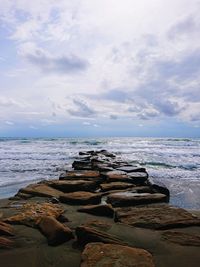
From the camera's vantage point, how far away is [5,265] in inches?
82.7

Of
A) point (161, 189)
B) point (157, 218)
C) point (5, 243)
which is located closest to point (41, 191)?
point (161, 189)

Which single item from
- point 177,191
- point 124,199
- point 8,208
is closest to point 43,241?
point 8,208

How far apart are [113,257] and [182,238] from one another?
2.82 feet

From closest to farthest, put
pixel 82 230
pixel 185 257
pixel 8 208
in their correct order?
pixel 185 257
pixel 82 230
pixel 8 208

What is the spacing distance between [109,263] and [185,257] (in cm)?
63

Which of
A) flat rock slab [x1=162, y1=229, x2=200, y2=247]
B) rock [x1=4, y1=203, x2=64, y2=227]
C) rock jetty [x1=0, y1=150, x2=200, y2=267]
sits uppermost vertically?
rock [x1=4, y1=203, x2=64, y2=227]

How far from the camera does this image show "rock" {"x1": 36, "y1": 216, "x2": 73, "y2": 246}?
8.15 ft

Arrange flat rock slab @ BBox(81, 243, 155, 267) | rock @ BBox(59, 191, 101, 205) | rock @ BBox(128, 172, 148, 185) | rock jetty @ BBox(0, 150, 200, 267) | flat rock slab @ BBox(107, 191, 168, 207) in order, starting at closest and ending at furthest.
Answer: flat rock slab @ BBox(81, 243, 155, 267) < rock jetty @ BBox(0, 150, 200, 267) < flat rock slab @ BBox(107, 191, 168, 207) < rock @ BBox(59, 191, 101, 205) < rock @ BBox(128, 172, 148, 185)

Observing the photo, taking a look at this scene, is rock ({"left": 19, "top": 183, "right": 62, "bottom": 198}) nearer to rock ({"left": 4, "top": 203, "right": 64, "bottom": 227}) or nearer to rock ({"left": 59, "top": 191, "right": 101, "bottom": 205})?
rock ({"left": 59, "top": 191, "right": 101, "bottom": 205})

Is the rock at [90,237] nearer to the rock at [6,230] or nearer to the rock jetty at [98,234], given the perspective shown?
the rock jetty at [98,234]

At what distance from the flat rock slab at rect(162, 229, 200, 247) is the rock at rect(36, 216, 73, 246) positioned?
0.88 m

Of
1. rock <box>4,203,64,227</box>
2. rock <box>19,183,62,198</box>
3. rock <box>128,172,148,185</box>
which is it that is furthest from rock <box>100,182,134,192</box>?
rock <box>4,203,64,227</box>

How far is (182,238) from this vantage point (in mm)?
2701

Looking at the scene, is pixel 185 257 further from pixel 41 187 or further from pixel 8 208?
pixel 41 187
